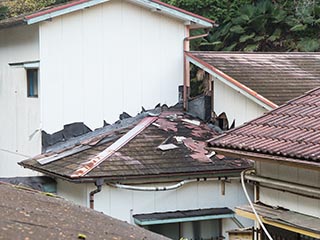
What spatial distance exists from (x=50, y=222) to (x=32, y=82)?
11.1m

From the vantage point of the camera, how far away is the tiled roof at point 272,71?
41.8ft

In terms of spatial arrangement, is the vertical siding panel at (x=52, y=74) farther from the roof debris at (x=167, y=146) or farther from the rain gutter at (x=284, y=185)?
the rain gutter at (x=284, y=185)

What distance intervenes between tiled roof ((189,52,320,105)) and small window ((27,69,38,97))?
12.9ft

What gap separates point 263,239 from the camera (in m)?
7.65

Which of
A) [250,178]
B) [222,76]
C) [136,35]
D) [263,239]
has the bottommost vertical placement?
[263,239]

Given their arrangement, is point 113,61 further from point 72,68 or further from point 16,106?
point 16,106

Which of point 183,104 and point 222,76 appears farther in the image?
point 183,104

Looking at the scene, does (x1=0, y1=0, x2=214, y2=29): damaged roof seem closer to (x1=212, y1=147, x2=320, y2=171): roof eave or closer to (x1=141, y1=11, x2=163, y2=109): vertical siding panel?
(x1=141, y1=11, x2=163, y2=109): vertical siding panel

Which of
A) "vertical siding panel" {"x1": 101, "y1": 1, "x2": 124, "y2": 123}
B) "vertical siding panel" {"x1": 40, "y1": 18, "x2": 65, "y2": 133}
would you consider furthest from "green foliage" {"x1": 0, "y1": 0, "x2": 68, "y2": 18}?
"vertical siding panel" {"x1": 40, "y1": 18, "x2": 65, "y2": 133}

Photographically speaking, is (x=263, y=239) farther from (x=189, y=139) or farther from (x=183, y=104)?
(x=183, y=104)

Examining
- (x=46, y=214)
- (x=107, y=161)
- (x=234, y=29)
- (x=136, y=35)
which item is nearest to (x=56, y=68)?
(x=136, y=35)

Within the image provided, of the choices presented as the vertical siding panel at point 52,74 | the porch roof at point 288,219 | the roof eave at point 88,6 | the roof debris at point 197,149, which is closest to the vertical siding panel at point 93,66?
the roof eave at point 88,6

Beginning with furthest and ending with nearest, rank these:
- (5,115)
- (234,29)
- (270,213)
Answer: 1. (234,29)
2. (5,115)
3. (270,213)

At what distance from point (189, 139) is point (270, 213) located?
215 inches
